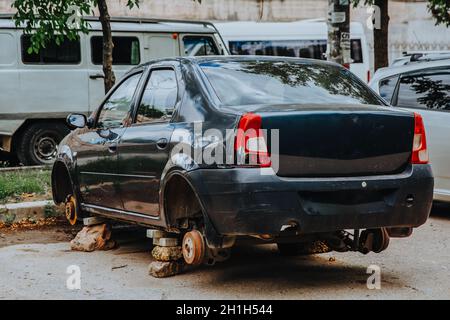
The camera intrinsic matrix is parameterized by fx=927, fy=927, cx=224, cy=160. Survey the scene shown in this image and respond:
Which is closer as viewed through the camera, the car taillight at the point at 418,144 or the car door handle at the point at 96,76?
the car taillight at the point at 418,144

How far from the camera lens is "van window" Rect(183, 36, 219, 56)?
16953 mm

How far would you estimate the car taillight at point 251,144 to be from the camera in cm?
617

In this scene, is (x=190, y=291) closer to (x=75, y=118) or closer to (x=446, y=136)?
(x=75, y=118)

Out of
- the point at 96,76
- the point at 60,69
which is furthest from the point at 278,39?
the point at 60,69

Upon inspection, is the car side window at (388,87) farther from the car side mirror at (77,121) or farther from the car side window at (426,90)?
the car side mirror at (77,121)

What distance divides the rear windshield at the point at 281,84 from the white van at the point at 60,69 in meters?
8.81

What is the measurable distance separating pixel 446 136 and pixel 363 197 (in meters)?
4.09

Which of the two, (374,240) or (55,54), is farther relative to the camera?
(55,54)

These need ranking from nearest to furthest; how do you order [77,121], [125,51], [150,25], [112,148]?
[112,148] < [77,121] < [125,51] < [150,25]

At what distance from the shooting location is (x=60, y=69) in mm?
16016

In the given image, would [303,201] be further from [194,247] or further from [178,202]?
[178,202]

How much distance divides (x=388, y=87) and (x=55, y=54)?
6.91 metres

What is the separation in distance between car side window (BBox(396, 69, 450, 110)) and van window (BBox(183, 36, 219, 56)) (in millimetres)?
6554

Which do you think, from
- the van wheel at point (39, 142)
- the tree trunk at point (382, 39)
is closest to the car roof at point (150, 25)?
the van wheel at point (39, 142)
